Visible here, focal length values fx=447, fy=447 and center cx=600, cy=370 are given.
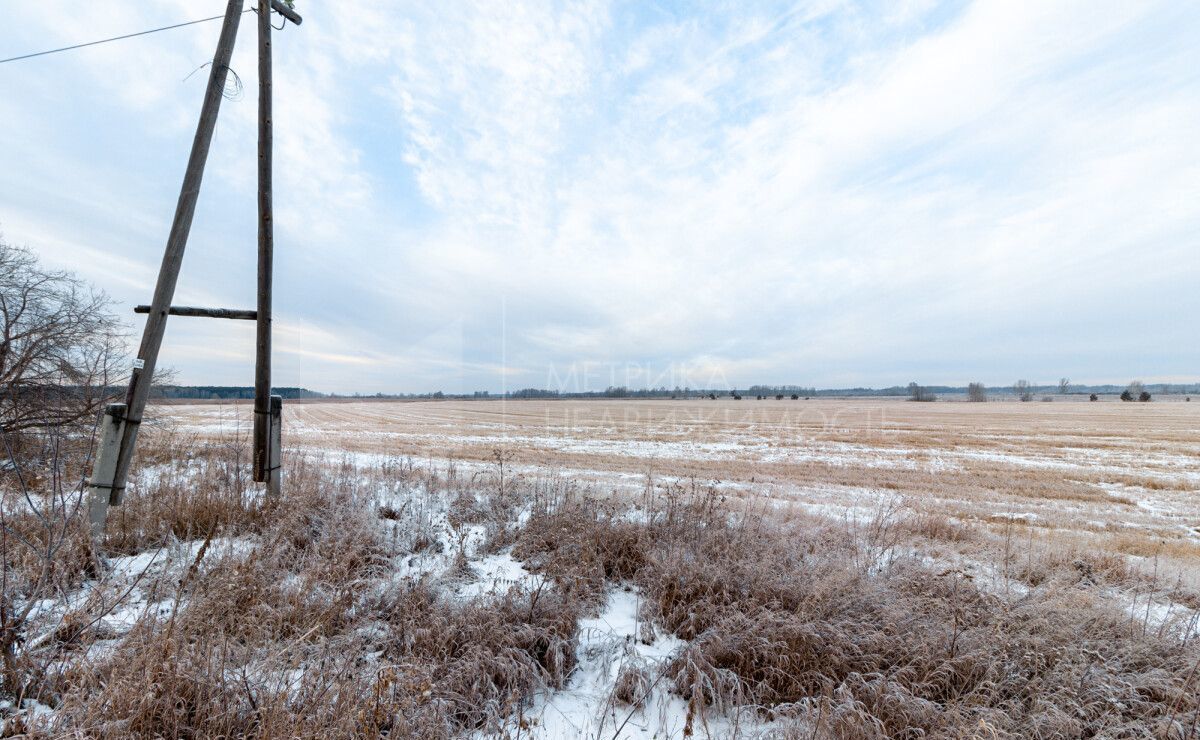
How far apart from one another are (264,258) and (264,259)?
0.01 metres

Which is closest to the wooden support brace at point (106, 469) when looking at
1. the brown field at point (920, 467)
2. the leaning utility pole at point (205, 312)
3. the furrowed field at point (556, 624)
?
the leaning utility pole at point (205, 312)

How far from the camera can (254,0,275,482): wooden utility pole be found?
5922 millimetres

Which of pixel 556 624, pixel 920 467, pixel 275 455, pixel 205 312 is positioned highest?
pixel 205 312

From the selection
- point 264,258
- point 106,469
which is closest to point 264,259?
point 264,258

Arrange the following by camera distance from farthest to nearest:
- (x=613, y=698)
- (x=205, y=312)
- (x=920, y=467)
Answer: (x=920, y=467), (x=205, y=312), (x=613, y=698)

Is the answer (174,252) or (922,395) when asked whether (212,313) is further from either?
(922,395)

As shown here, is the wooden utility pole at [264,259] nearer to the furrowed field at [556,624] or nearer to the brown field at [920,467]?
the furrowed field at [556,624]

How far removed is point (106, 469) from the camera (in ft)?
15.5

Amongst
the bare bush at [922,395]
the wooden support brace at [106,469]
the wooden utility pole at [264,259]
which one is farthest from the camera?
the bare bush at [922,395]

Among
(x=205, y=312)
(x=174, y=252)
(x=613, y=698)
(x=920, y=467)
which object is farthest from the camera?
(x=920, y=467)

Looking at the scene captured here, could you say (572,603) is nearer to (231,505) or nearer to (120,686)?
(120,686)

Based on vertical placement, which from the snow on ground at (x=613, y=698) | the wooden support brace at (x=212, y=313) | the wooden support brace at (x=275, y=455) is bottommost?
the snow on ground at (x=613, y=698)

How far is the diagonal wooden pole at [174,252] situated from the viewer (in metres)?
4.90

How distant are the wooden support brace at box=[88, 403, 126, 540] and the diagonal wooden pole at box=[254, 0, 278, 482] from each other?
49.5 inches
